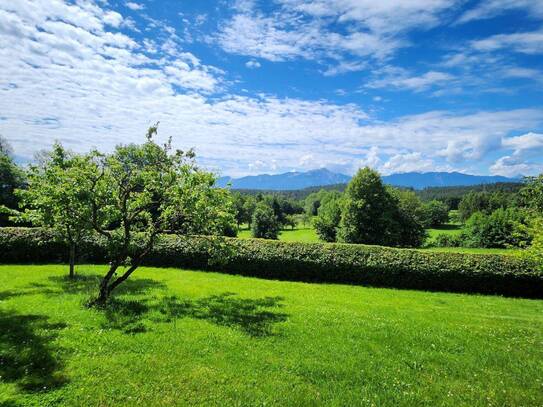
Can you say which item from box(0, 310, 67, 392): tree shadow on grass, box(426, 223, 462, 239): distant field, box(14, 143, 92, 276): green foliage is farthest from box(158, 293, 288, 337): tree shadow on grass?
box(426, 223, 462, 239): distant field

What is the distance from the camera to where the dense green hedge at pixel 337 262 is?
21.6 m

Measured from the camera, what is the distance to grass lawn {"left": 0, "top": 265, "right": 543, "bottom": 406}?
290 inches

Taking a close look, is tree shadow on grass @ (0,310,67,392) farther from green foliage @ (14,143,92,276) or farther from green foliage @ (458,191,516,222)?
green foliage @ (458,191,516,222)

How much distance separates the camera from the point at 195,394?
721 cm

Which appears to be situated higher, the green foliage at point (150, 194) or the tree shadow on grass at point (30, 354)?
the green foliage at point (150, 194)

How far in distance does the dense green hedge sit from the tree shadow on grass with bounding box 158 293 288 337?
5989mm

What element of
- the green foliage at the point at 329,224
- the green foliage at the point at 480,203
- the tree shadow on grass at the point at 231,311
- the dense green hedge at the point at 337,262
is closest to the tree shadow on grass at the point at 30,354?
the tree shadow on grass at the point at 231,311

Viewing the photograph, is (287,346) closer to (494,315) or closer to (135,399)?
(135,399)

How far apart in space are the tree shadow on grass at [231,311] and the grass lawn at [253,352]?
0.05 m

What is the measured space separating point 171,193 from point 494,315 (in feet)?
52.7

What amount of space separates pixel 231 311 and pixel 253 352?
4.00m

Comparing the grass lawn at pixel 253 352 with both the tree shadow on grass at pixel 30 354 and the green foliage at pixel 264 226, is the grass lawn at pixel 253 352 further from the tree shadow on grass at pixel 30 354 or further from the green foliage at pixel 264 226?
the green foliage at pixel 264 226

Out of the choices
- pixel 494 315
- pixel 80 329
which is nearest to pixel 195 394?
pixel 80 329

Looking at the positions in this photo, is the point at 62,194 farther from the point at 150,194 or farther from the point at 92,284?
the point at 92,284
